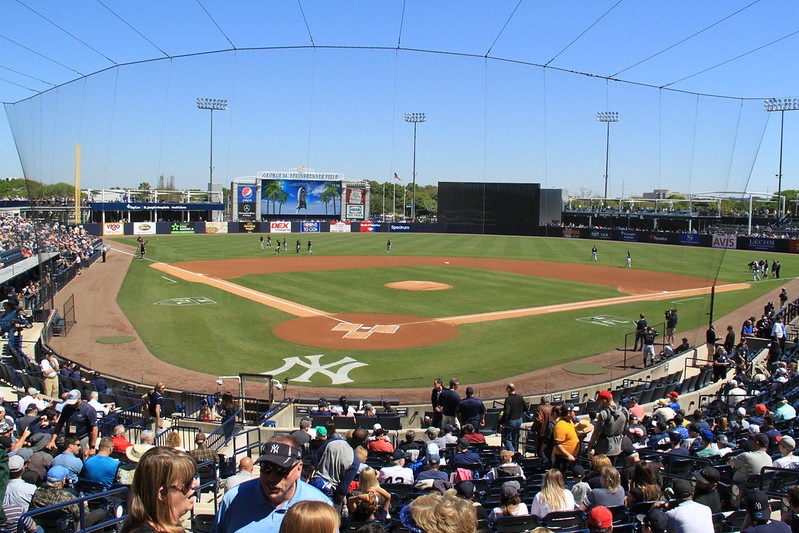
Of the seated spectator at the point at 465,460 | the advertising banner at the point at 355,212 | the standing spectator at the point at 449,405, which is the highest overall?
the advertising banner at the point at 355,212

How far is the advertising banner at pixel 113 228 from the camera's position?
75125mm

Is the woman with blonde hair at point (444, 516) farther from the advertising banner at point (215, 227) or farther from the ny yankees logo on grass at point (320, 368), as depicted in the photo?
the advertising banner at point (215, 227)

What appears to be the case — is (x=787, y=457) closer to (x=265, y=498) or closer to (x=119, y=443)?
(x=265, y=498)

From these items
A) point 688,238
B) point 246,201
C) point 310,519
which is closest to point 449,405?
point 310,519

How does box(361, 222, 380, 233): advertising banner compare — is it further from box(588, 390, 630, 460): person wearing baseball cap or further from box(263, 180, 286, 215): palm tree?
box(588, 390, 630, 460): person wearing baseball cap

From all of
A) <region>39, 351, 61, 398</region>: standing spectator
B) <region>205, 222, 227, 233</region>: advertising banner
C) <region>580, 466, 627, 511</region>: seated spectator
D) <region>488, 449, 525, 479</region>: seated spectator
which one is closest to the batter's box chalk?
<region>39, 351, 61, 398</region>: standing spectator

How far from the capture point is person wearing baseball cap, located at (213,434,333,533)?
3334 mm

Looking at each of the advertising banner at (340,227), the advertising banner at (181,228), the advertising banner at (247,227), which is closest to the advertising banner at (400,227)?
the advertising banner at (340,227)

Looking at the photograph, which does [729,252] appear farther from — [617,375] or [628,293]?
[617,375]

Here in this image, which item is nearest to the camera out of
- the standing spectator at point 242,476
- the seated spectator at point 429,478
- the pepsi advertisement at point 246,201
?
the standing spectator at point 242,476

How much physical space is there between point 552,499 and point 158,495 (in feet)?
14.0

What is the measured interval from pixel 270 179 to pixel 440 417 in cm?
6463

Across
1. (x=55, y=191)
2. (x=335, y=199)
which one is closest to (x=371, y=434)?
(x=55, y=191)

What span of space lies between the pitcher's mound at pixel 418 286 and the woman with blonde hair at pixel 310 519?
34428 millimetres
